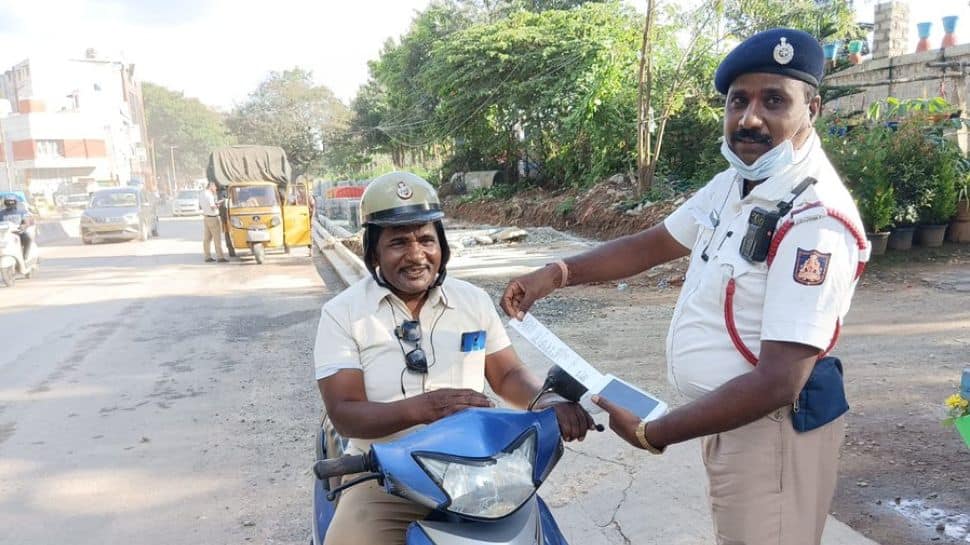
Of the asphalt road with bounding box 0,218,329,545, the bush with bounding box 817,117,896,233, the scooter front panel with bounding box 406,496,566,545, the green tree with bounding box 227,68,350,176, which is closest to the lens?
the scooter front panel with bounding box 406,496,566,545

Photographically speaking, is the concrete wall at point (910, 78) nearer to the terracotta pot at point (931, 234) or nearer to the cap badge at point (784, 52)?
the terracotta pot at point (931, 234)

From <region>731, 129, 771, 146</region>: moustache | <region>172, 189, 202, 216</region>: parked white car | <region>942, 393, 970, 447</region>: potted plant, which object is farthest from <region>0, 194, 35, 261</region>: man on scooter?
<region>172, 189, 202, 216</region>: parked white car

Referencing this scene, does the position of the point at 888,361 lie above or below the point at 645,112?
below

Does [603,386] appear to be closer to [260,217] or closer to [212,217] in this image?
[260,217]

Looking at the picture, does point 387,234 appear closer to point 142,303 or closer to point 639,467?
point 639,467

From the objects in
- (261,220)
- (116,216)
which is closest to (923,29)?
(261,220)

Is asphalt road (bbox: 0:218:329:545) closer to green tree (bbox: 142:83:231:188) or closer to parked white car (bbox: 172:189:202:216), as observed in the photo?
parked white car (bbox: 172:189:202:216)

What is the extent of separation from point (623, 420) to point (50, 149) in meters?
61.4

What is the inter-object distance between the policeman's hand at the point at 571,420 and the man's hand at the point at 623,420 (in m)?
0.10

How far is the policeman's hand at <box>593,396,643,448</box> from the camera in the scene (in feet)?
5.68

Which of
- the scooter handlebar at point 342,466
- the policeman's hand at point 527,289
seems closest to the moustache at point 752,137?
the policeman's hand at point 527,289

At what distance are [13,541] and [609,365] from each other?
13.5 ft

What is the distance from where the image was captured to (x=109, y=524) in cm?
360

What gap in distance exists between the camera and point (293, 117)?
49188 mm
